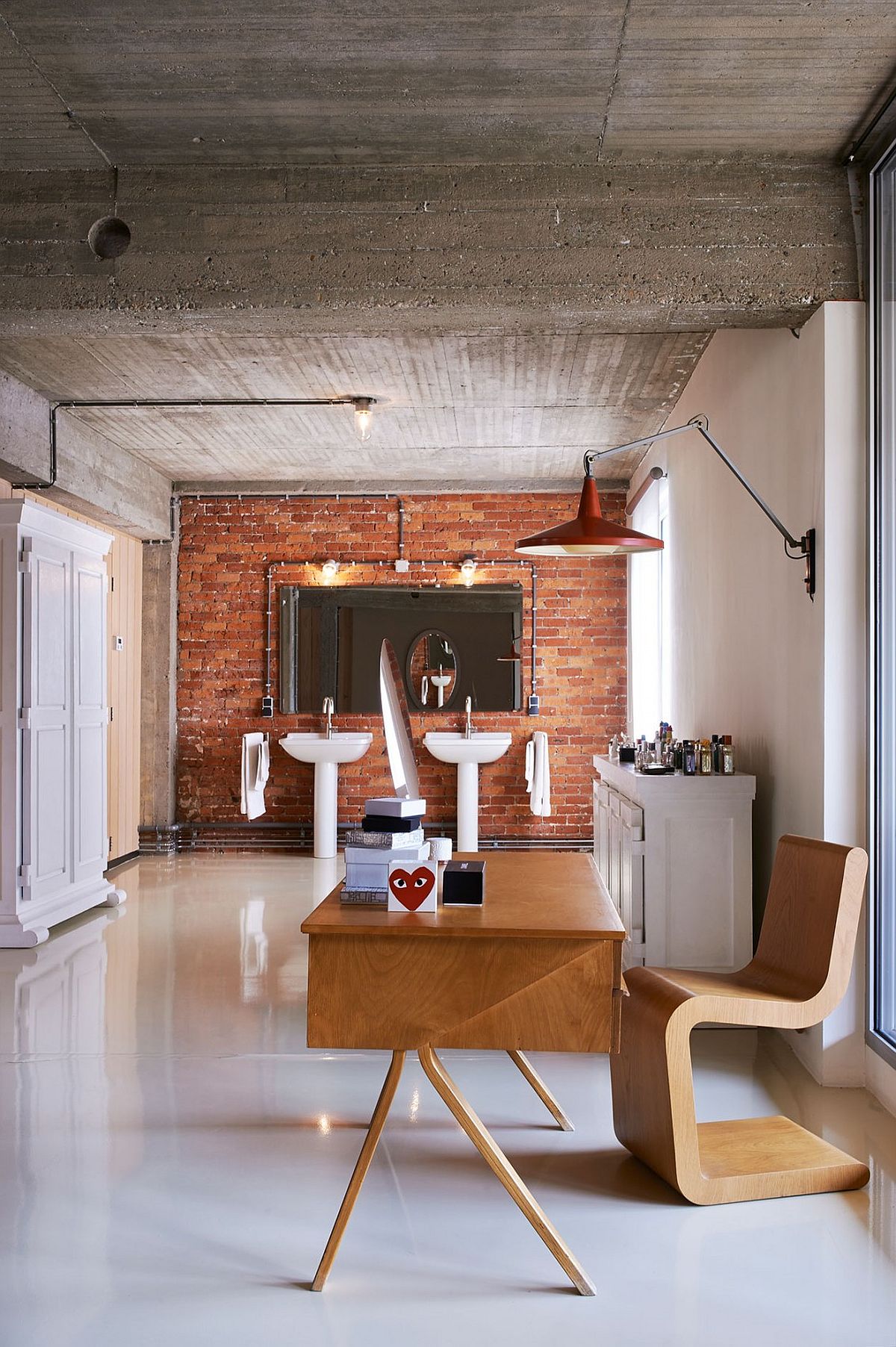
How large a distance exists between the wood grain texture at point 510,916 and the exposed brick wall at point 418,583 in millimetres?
6326

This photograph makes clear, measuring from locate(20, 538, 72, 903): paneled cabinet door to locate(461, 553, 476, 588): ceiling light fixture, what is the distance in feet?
11.9

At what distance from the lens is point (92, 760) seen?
695cm

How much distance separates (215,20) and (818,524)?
2.47 m

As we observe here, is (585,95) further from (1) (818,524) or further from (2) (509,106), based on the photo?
(1) (818,524)

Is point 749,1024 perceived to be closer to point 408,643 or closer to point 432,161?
point 432,161

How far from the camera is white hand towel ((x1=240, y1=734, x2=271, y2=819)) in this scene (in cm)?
897

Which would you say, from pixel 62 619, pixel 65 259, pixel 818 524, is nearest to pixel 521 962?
pixel 818 524

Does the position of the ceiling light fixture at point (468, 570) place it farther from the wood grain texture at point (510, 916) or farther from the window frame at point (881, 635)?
the wood grain texture at point (510, 916)

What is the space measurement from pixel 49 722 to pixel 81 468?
73.5 inches

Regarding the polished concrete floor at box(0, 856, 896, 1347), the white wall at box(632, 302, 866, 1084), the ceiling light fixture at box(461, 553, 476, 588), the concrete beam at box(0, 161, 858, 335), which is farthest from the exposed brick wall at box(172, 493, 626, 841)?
the concrete beam at box(0, 161, 858, 335)

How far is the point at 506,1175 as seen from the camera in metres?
2.50

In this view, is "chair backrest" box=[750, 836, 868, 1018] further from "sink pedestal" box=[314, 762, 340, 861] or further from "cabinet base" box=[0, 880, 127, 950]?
"sink pedestal" box=[314, 762, 340, 861]

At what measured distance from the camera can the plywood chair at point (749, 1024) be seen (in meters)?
2.87

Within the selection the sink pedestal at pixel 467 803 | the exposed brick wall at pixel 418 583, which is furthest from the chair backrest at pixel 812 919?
the exposed brick wall at pixel 418 583
